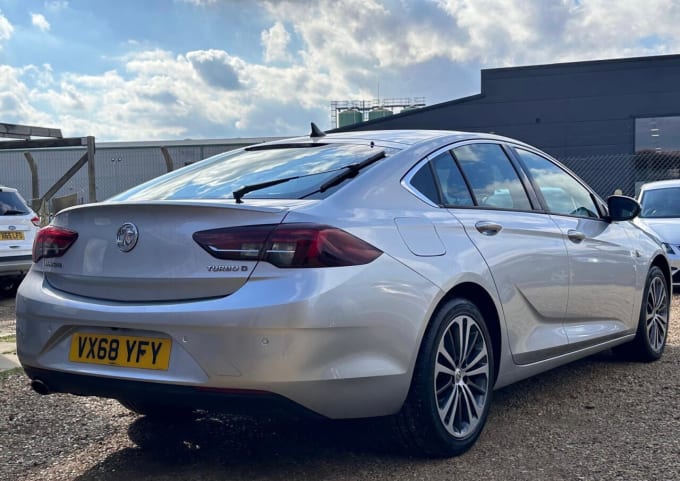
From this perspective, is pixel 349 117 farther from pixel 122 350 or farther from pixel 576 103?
pixel 122 350

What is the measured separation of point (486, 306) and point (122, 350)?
1.75 m

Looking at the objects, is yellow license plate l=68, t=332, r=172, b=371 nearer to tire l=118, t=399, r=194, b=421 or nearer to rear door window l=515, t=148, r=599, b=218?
tire l=118, t=399, r=194, b=421

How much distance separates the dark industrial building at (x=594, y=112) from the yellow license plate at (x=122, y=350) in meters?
21.0

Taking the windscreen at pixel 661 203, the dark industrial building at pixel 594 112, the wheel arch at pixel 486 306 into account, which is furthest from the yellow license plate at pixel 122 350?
the dark industrial building at pixel 594 112

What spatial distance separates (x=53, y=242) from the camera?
11.2ft

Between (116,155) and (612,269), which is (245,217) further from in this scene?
(116,155)

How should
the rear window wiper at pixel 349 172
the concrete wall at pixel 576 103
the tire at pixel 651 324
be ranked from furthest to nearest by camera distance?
1. the concrete wall at pixel 576 103
2. the tire at pixel 651 324
3. the rear window wiper at pixel 349 172

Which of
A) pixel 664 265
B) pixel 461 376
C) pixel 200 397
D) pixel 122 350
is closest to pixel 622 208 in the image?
pixel 664 265

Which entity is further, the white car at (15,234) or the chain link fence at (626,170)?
the chain link fence at (626,170)

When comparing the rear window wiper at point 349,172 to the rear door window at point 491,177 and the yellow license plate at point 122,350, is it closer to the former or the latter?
the rear door window at point 491,177

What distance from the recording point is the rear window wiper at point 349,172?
3226 millimetres

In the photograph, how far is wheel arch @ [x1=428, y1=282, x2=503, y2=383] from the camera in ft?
11.5

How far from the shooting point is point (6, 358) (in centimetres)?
564

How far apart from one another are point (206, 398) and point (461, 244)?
139 centimetres
